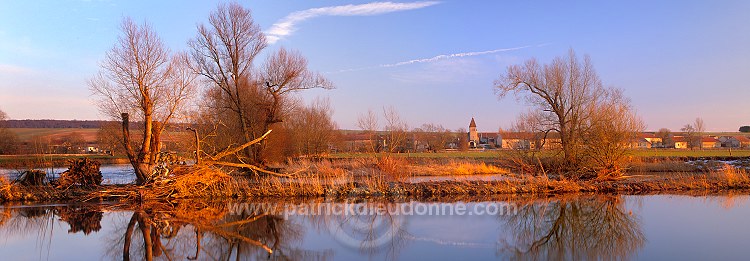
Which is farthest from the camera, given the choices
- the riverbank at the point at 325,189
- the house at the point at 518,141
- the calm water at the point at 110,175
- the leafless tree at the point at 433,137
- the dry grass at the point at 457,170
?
the leafless tree at the point at 433,137

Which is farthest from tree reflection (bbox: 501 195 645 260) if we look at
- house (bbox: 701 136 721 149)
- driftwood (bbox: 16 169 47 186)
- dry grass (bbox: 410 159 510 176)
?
house (bbox: 701 136 721 149)

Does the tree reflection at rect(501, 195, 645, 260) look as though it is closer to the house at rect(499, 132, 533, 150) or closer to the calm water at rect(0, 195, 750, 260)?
the calm water at rect(0, 195, 750, 260)

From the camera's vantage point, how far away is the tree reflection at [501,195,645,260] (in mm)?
8383

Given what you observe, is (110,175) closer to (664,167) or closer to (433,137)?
(664,167)

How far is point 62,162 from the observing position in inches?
1348

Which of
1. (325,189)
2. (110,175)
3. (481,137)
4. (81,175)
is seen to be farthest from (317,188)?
(481,137)

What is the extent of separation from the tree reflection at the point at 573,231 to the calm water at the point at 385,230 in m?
0.02

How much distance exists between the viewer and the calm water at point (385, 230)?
844 centimetres

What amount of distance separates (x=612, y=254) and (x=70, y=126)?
325ft

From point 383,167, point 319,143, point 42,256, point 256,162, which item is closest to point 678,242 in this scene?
point 42,256

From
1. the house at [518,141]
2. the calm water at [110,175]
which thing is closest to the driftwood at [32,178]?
the calm water at [110,175]

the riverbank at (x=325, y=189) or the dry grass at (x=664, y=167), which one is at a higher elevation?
the dry grass at (x=664, y=167)

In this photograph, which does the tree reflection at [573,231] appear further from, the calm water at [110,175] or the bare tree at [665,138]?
the bare tree at [665,138]

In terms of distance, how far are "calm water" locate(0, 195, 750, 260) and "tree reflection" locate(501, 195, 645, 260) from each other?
0.02 meters
